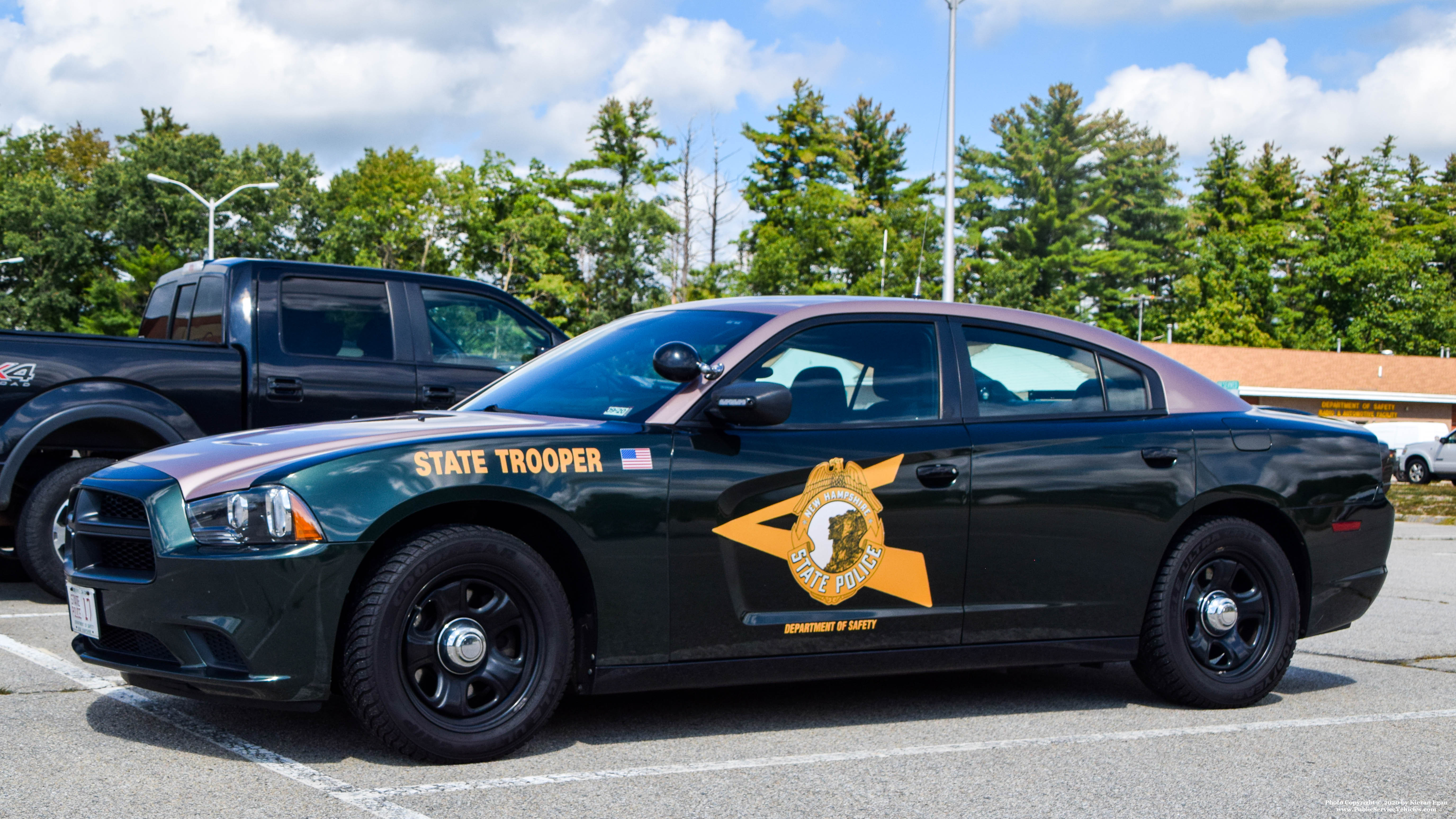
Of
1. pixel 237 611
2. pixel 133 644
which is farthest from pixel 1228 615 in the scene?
pixel 133 644

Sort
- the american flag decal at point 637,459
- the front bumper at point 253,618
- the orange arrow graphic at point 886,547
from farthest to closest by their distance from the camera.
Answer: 1. the orange arrow graphic at point 886,547
2. the american flag decal at point 637,459
3. the front bumper at point 253,618

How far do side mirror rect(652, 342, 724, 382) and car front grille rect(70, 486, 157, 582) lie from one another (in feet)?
5.50

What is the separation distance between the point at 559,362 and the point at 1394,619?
5.86 m

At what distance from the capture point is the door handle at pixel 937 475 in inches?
191

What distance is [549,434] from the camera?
14.4ft

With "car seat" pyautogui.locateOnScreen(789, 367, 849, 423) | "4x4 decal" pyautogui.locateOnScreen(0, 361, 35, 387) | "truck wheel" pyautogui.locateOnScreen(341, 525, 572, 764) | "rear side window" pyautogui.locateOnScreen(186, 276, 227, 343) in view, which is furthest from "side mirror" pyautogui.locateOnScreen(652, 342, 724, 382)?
"rear side window" pyautogui.locateOnScreen(186, 276, 227, 343)

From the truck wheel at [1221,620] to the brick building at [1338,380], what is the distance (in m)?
52.1

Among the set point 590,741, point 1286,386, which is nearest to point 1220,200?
point 1286,386

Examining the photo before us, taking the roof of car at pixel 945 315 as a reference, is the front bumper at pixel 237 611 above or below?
below

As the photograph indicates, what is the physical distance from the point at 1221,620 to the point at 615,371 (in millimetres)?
2644

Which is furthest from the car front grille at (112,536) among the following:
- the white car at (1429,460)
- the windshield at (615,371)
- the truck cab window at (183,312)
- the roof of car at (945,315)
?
the white car at (1429,460)

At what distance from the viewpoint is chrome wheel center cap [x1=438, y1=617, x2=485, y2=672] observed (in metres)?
4.10

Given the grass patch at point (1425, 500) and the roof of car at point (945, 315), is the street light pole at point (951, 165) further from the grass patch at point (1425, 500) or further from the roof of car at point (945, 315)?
the roof of car at point (945, 315)

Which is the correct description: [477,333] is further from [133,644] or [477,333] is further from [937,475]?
[133,644]
